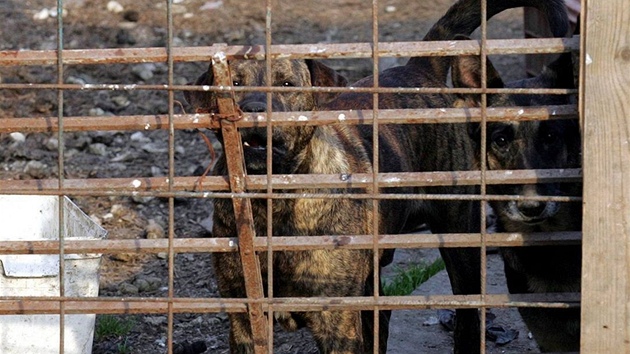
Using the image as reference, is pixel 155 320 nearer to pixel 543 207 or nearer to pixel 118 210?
pixel 118 210

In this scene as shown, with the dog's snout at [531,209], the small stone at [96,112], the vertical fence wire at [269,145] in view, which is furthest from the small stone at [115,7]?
the vertical fence wire at [269,145]

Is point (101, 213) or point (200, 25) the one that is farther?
point (200, 25)

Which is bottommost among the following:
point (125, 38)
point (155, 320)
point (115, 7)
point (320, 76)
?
point (155, 320)

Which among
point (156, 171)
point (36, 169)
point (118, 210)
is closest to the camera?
point (118, 210)

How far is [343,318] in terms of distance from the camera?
4.53m

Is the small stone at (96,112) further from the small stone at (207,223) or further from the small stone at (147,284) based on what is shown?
the small stone at (147,284)

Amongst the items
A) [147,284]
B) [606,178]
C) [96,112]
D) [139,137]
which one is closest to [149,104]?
[96,112]

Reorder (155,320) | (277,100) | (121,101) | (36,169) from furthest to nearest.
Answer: (121,101) → (36,169) → (155,320) → (277,100)

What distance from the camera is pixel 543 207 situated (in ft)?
14.8

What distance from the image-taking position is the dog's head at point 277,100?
14.8ft

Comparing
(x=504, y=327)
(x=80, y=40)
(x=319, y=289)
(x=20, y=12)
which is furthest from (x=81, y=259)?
(x=20, y=12)

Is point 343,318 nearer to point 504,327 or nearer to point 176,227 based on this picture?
point 504,327

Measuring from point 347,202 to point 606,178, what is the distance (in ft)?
4.92

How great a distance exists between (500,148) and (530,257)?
505 millimetres
